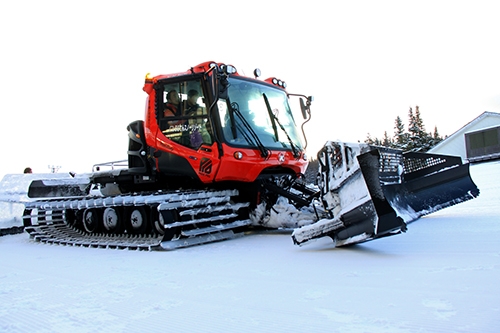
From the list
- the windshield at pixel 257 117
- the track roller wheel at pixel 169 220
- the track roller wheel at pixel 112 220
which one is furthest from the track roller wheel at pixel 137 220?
the windshield at pixel 257 117

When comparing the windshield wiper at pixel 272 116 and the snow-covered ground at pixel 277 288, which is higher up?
the windshield wiper at pixel 272 116

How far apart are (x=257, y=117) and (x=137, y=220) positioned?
7.92 feet

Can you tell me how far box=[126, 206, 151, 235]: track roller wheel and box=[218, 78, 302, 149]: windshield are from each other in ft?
5.51

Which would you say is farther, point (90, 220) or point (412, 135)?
point (412, 135)

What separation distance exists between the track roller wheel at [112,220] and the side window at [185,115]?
1502 millimetres

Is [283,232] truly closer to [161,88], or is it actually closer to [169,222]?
[169,222]

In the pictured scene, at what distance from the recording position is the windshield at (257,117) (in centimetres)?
630

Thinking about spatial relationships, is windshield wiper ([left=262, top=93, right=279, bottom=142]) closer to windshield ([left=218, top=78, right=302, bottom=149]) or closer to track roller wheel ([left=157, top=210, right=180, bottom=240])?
windshield ([left=218, top=78, right=302, bottom=149])

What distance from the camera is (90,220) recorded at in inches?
291

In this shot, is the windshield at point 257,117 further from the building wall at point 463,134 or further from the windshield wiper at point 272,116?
the building wall at point 463,134

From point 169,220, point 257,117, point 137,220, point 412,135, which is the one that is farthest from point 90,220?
point 412,135

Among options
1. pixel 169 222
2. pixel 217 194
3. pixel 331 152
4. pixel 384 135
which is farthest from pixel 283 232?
pixel 384 135

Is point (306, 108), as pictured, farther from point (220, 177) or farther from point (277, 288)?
point (277, 288)

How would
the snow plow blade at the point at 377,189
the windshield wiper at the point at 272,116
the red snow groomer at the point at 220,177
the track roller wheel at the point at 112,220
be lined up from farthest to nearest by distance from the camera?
the windshield wiper at the point at 272,116
the track roller wheel at the point at 112,220
the red snow groomer at the point at 220,177
the snow plow blade at the point at 377,189
